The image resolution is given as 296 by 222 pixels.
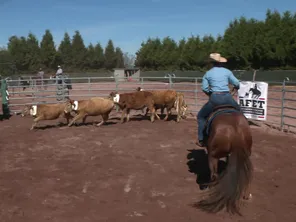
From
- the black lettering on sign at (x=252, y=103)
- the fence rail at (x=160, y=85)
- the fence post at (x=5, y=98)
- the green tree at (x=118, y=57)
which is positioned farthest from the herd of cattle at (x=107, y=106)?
the green tree at (x=118, y=57)

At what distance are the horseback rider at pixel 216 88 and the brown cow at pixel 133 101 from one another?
554cm

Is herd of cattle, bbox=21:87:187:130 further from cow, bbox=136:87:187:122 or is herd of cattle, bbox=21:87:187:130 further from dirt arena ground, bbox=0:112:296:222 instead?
dirt arena ground, bbox=0:112:296:222

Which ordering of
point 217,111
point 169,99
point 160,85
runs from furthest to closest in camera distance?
point 160,85, point 169,99, point 217,111

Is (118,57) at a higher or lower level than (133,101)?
higher

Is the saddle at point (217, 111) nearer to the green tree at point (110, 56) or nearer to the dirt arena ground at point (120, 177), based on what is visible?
the dirt arena ground at point (120, 177)

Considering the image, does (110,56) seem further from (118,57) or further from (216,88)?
(216,88)

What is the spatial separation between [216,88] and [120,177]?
2.06m

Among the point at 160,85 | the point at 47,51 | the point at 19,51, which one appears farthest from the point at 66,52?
the point at 160,85

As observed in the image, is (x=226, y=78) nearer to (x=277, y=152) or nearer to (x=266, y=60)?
(x=277, y=152)

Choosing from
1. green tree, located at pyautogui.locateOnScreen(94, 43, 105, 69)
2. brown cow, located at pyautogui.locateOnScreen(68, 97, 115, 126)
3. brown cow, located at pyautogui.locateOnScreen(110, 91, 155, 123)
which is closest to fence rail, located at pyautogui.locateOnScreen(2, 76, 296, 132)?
brown cow, located at pyautogui.locateOnScreen(110, 91, 155, 123)

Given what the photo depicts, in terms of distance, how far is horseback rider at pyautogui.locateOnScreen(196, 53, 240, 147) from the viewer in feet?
16.8

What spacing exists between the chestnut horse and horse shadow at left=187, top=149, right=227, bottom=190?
66 cm

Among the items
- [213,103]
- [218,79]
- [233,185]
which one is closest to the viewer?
[233,185]

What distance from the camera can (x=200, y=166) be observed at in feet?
20.8
